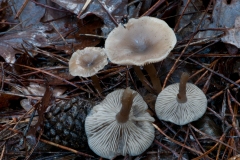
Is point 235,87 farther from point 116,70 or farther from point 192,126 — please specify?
point 116,70

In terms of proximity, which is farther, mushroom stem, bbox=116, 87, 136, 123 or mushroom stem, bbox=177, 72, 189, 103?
mushroom stem, bbox=177, 72, 189, 103

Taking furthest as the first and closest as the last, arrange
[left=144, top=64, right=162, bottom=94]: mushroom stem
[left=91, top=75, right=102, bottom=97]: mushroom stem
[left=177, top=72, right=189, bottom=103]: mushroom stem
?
[left=91, top=75, right=102, bottom=97]: mushroom stem, [left=144, top=64, right=162, bottom=94]: mushroom stem, [left=177, top=72, right=189, bottom=103]: mushroom stem

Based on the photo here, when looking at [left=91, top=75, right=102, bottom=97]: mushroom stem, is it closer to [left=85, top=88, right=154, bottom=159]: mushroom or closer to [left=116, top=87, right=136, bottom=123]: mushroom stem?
[left=85, top=88, right=154, bottom=159]: mushroom

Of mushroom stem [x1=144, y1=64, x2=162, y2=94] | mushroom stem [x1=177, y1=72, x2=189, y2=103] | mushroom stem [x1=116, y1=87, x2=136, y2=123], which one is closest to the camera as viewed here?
mushroom stem [x1=116, y1=87, x2=136, y2=123]

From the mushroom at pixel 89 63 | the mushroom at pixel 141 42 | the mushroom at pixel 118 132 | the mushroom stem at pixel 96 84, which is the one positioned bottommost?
the mushroom at pixel 118 132

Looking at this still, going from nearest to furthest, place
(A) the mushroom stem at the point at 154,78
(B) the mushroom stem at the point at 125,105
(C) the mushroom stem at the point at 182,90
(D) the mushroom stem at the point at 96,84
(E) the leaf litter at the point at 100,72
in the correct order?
(B) the mushroom stem at the point at 125,105, (C) the mushroom stem at the point at 182,90, (E) the leaf litter at the point at 100,72, (A) the mushroom stem at the point at 154,78, (D) the mushroom stem at the point at 96,84

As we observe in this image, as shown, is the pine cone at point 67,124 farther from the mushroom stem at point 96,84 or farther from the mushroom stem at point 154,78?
the mushroom stem at point 154,78

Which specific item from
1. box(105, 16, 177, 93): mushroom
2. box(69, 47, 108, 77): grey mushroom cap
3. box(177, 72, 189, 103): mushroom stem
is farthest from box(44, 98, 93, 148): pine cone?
box(177, 72, 189, 103): mushroom stem

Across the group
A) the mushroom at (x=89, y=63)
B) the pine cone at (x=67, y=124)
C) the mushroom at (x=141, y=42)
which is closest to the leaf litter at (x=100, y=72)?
the pine cone at (x=67, y=124)

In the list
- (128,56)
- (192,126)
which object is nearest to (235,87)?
(192,126)
